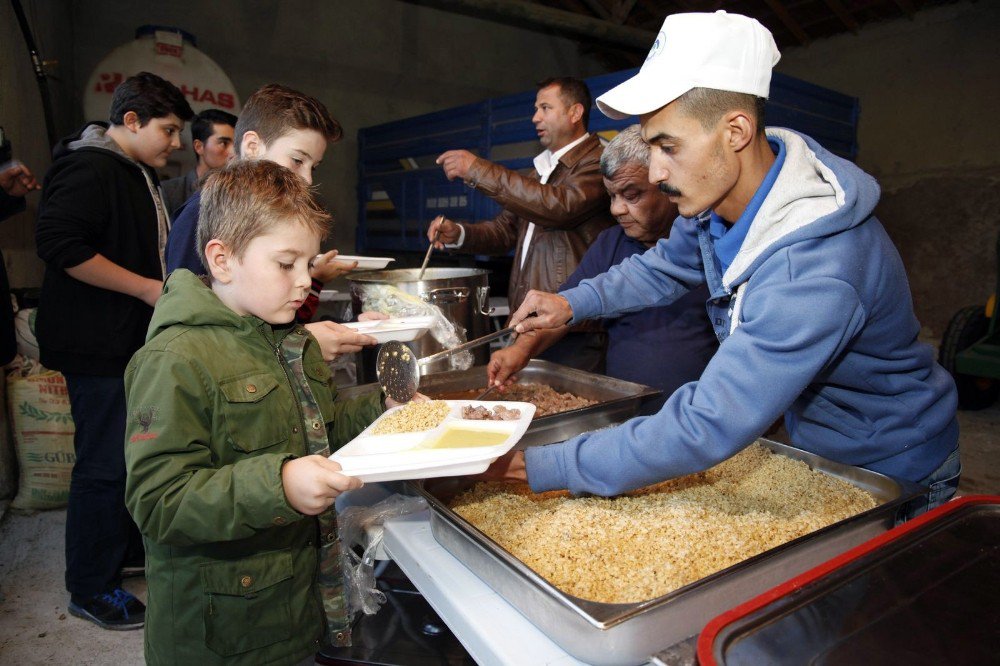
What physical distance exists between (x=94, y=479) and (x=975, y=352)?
4980 mm

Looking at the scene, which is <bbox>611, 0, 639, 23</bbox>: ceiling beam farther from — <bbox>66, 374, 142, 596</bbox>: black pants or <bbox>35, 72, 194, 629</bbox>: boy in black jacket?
<bbox>66, 374, 142, 596</bbox>: black pants

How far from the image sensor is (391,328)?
60.0 inches

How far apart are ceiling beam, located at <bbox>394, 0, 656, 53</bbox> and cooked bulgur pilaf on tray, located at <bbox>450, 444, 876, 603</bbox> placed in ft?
18.3

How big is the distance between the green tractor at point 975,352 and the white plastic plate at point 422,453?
13.2 feet

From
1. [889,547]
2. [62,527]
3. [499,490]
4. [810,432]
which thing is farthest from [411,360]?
[62,527]

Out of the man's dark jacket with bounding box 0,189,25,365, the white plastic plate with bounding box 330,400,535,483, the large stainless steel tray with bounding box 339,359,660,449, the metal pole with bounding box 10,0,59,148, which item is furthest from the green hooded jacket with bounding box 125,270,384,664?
the metal pole with bounding box 10,0,59,148

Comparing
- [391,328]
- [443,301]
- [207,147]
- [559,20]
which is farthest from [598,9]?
[391,328]

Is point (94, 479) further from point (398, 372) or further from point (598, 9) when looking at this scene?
point (598, 9)

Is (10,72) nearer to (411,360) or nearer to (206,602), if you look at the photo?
(411,360)

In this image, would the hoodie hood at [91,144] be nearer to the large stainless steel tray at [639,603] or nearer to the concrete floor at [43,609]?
the concrete floor at [43,609]

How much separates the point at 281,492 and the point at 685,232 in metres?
1.08

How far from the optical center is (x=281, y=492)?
2.85 ft

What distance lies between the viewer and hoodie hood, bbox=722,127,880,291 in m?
0.91

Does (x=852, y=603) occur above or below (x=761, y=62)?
below
